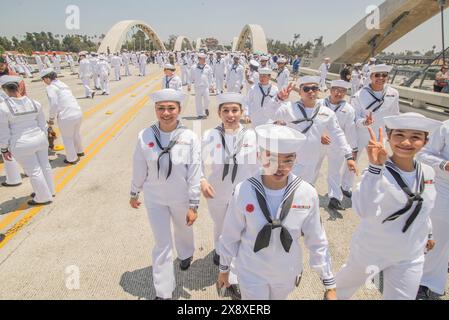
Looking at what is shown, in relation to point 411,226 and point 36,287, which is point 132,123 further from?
point 411,226

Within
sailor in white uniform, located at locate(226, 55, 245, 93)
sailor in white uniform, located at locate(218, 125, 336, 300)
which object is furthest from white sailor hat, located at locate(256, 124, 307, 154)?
sailor in white uniform, located at locate(226, 55, 245, 93)

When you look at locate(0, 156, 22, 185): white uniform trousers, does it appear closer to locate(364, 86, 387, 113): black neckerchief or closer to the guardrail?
locate(364, 86, 387, 113): black neckerchief

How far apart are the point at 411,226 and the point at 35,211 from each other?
18.1 feet

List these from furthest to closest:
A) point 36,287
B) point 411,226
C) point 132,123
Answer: point 132,123
point 36,287
point 411,226

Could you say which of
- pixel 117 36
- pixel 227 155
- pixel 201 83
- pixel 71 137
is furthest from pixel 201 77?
pixel 117 36

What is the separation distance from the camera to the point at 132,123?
37.0ft

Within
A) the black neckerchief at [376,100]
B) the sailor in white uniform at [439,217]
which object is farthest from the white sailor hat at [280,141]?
the black neckerchief at [376,100]

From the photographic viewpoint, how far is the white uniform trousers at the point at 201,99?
39.7ft

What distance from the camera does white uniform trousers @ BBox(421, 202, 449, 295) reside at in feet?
10.9

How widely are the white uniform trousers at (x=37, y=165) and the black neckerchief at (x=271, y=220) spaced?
4437 mm

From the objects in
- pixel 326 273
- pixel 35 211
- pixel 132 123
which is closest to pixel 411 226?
pixel 326 273

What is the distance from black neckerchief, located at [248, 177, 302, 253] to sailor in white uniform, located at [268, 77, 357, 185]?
2539mm

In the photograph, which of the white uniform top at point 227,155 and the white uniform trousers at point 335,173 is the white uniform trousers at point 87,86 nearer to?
the white uniform trousers at point 335,173

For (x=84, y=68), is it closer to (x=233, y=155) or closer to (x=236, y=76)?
(x=236, y=76)
